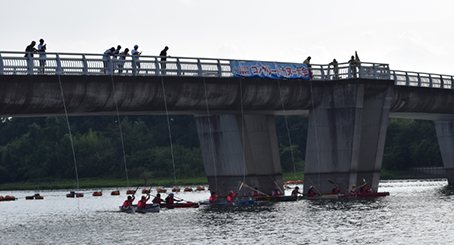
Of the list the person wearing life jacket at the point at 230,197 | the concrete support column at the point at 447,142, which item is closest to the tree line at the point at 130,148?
the concrete support column at the point at 447,142

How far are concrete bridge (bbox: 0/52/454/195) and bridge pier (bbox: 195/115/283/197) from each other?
8 centimetres

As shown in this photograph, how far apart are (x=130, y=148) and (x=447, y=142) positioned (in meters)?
70.7

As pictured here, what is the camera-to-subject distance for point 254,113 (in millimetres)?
55594

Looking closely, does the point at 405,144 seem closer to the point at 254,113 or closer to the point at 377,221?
the point at 254,113

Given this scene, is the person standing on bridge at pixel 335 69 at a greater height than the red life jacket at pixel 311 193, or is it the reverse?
the person standing on bridge at pixel 335 69

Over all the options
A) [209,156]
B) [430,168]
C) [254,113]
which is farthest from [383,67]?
[430,168]

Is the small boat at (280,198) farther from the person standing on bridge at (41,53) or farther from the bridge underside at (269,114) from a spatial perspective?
the person standing on bridge at (41,53)

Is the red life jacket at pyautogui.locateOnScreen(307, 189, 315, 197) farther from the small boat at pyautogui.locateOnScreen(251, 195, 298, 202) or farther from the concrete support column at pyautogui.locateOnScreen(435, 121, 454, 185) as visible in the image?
the concrete support column at pyautogui.locateOnScreen(435, 121, 454, 185)

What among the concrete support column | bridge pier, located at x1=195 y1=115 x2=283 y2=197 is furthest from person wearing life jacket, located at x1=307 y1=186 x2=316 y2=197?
the concrete support column

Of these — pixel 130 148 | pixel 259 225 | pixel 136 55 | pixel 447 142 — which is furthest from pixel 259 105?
pixel 130 148


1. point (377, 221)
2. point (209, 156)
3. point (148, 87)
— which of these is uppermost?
point (148, 87)

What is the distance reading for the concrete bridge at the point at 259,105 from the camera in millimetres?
43000

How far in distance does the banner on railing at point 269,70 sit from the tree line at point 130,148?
195 feet

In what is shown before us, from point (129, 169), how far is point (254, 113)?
7088cm
